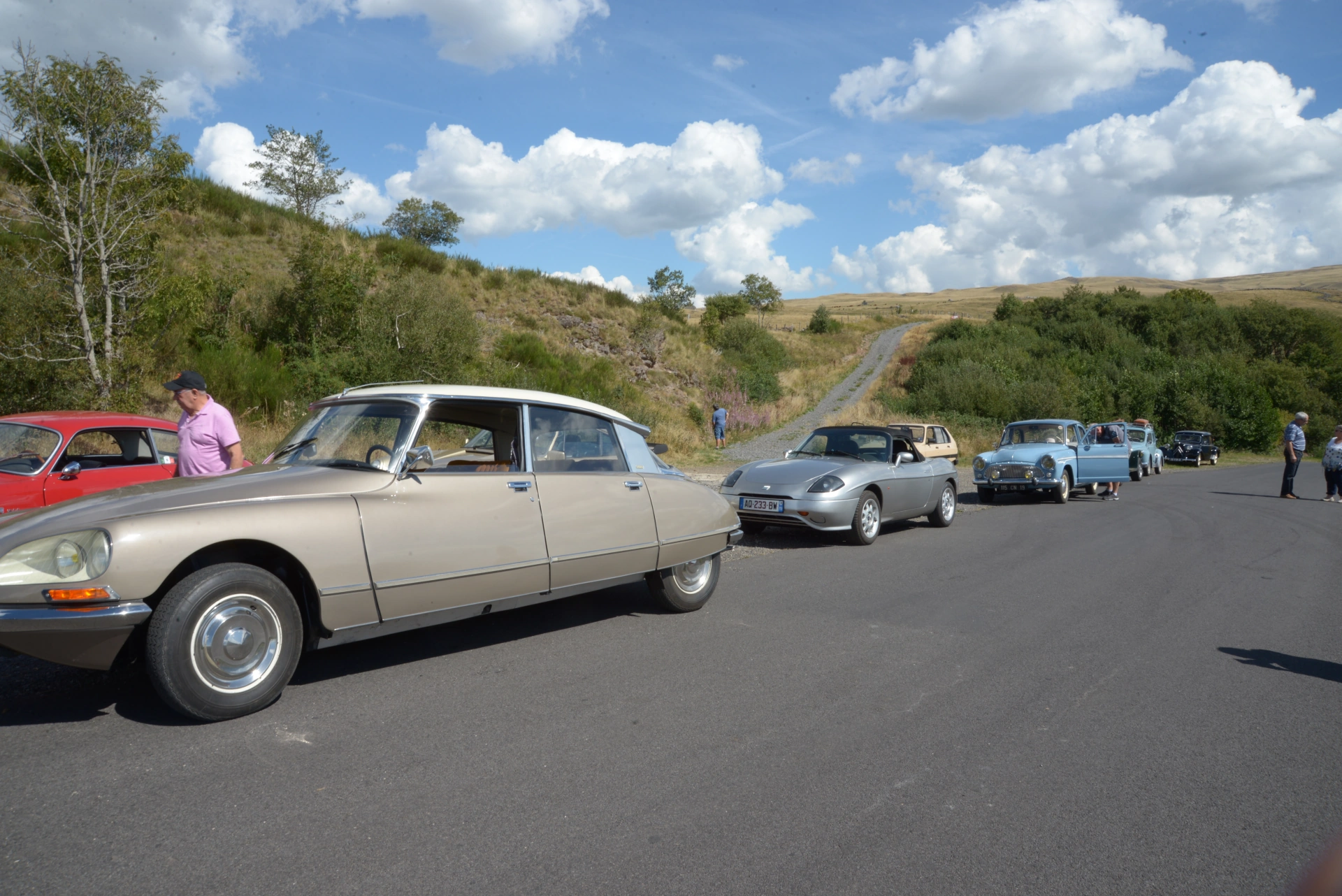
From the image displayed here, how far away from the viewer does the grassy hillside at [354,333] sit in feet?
53.3

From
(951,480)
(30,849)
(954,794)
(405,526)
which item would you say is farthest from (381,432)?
(951,480)

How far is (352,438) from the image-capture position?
495 centimetres

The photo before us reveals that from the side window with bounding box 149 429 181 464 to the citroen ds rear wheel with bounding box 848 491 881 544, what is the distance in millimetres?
7785

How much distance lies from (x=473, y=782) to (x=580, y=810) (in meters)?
0.54

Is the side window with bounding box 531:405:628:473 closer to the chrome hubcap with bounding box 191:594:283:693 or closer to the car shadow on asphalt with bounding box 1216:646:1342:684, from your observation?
the chrome hubcap with bounding box 191:594:283:693

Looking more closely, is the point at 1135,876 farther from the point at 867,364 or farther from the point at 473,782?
the point at 867,364

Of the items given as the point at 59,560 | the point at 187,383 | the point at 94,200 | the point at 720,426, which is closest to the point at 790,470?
the point at 187,383

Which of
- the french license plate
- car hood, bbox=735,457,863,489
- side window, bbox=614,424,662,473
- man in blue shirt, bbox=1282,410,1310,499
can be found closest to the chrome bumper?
side window, bbox=614,424,662,473

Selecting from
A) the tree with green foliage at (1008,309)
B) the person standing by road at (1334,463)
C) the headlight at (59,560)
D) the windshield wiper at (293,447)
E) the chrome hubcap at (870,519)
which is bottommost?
the person standing by road at (1334,463)

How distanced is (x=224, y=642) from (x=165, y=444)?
5.83m

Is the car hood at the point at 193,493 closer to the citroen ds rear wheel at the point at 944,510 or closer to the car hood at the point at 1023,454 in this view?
the citroen ds rear wheel at the point at 944,510

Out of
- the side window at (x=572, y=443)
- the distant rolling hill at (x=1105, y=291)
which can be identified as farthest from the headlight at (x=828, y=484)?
the distant rolling hill at (x=1105, y=291)

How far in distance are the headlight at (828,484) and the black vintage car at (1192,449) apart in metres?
31.7

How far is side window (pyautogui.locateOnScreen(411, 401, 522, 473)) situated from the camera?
525 centimetres
